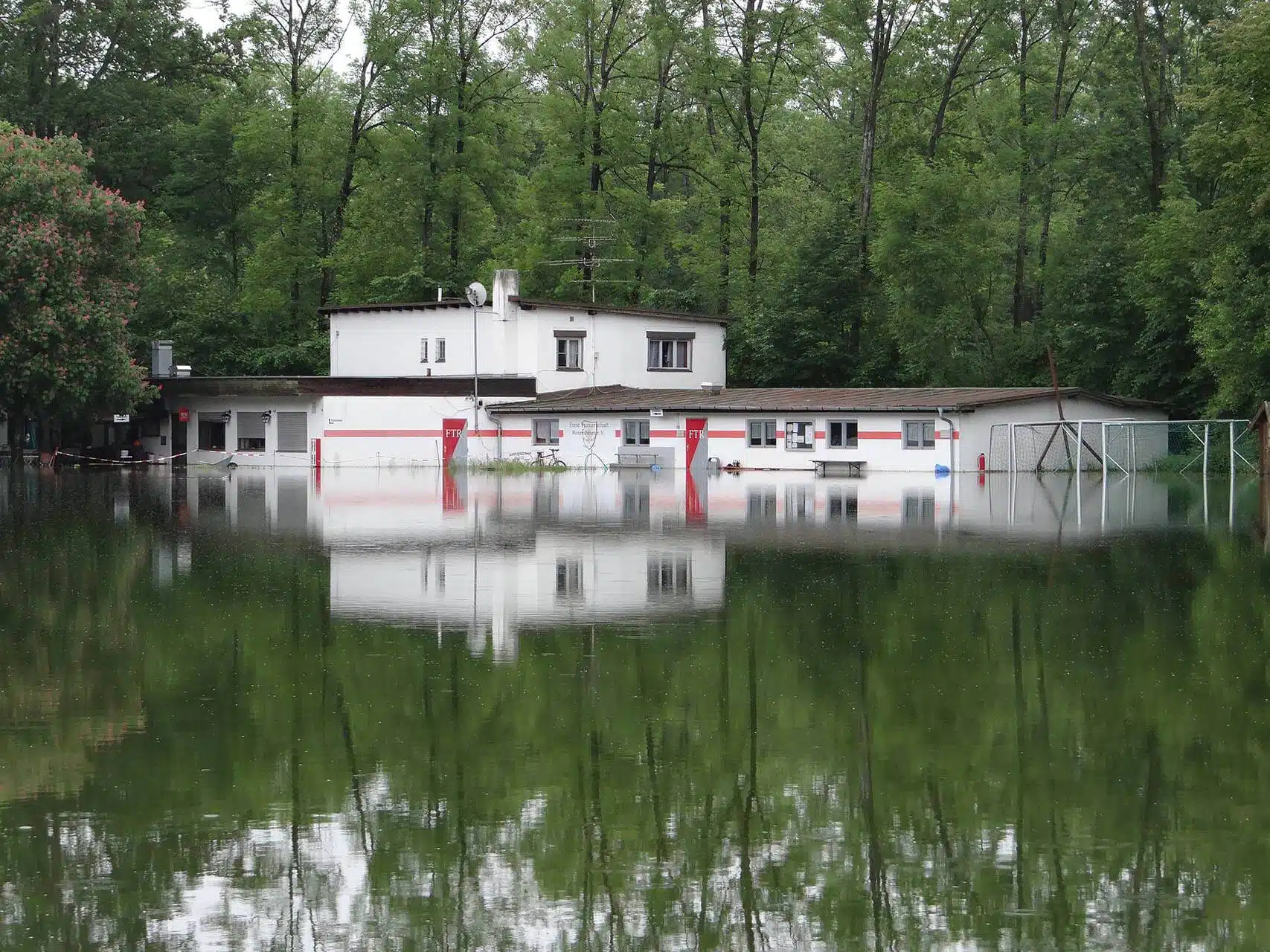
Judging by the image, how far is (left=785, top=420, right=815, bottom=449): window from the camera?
59.3 m

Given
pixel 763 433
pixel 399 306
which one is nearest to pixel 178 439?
pixel 399 306

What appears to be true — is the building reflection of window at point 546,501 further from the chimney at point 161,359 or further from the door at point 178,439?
the chimney at point 161,359

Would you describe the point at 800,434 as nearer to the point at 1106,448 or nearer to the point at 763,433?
the point at 763,433

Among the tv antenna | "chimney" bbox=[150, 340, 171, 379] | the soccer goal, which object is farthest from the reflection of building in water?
the tv antenna

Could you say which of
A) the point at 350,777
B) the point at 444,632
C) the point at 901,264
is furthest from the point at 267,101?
the point at 350,777

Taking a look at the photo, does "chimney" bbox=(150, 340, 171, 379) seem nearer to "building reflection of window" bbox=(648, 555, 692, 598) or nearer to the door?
the door

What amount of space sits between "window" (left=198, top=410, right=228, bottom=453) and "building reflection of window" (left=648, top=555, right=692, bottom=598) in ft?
157

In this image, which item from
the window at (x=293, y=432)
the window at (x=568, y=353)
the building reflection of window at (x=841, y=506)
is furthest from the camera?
the window at (x=568, y=353)

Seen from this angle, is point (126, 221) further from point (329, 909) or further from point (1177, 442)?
point (329, 909)

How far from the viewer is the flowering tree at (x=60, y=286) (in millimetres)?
54469

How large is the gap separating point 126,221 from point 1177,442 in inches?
1623

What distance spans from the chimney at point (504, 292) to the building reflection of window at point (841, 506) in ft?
74.8

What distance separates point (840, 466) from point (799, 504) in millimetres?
20743

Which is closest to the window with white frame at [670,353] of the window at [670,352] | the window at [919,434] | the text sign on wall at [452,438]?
the window at [670,352]
